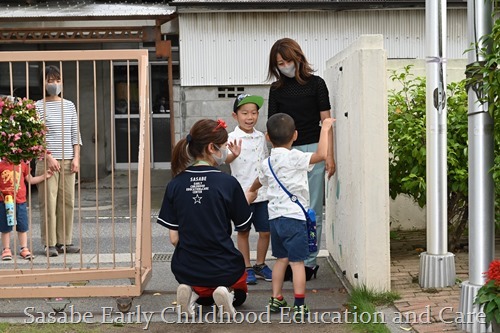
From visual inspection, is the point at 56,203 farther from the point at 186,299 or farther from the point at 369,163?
the point at 369,163

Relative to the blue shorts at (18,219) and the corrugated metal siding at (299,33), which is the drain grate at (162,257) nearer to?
the blue shorts at (18,219)

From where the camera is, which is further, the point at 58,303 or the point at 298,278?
the point at 58,303

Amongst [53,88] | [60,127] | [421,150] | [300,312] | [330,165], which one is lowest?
[300,312]

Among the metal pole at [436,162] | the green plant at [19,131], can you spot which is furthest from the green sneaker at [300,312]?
the green plant at [19,131]

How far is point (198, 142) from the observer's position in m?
5.97

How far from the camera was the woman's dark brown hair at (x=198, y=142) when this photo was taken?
597cm

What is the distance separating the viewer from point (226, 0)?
1363 centimetres

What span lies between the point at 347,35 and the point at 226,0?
2.15 metres

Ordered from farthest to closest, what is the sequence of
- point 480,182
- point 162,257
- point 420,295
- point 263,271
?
point 162,257 < point 263,271 < point 420,295 < point 480,182

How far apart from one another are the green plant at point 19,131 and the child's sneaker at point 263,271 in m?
2.09

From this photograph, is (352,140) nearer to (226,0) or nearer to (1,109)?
(1,109)

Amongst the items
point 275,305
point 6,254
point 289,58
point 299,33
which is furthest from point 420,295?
point 299,33

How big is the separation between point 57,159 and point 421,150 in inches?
134

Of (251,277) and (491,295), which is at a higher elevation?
(491,295)
